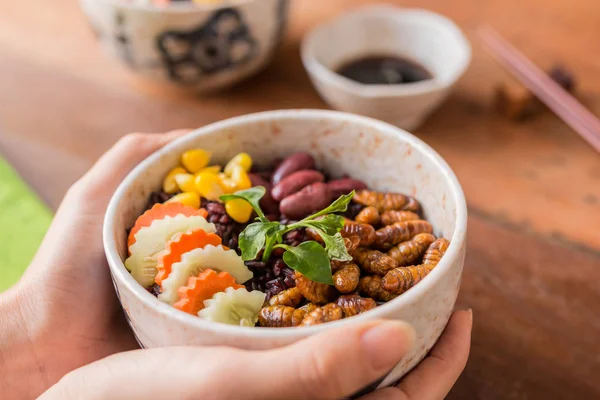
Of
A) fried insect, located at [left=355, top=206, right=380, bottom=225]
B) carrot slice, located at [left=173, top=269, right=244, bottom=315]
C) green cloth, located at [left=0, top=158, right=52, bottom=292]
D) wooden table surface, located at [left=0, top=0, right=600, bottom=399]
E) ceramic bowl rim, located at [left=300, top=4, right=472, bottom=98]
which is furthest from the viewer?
ceramic bowl rim, located at [left=300, top=4, right=472, bottom=98]

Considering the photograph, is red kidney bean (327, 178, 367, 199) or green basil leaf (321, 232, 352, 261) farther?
red kidney bean (327, 178, 367, 199)

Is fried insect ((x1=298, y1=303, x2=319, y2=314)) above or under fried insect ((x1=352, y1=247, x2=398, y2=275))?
above

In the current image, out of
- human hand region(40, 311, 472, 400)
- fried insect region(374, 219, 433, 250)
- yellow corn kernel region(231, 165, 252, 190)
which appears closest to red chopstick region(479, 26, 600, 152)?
fried insect region(374, 219, 433, 250)

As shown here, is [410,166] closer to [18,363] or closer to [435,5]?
[18,363]

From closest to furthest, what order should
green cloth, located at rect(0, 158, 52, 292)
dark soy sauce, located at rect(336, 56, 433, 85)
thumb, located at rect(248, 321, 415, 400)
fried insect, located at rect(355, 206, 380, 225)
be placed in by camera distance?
thumb, located at rect(248, 321, 415, 400)
fried insect, located at rect(355, 206, 380, 225)
green cloth, located at rect(0, 158, 52, 292)
dark soy sauce, located at rect(336, 56, 433, 85)

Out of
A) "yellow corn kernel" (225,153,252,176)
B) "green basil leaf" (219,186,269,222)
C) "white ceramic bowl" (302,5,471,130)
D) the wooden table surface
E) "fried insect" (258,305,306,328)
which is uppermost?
"green basil leaf" (219,186,269,222)

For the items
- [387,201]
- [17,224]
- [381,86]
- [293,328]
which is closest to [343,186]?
[387,201]

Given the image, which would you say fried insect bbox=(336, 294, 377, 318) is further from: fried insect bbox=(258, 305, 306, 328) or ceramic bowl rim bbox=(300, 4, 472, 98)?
ceramic bowl rim bbox=(300, 4, 472, 98)

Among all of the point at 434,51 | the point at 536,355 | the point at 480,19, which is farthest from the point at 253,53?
the point at 536,355
